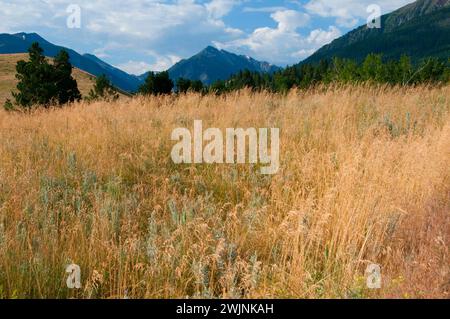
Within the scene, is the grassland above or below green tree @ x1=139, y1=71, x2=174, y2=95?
above

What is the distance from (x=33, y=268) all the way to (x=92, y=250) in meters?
0.45

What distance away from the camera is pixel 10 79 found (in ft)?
210

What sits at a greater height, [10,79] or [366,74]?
[10,79]

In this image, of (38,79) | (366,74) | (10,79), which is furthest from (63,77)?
→ (10,79)

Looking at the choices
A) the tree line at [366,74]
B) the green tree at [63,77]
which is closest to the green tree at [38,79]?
the green tree at [63,77]

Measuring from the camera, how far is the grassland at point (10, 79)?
59197 millimetres

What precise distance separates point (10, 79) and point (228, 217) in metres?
72.3

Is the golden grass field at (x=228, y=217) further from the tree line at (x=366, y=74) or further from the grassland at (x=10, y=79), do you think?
the grassland at (x=10, y=79)

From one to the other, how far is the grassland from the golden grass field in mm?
59110

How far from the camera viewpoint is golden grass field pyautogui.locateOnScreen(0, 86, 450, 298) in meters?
2.66

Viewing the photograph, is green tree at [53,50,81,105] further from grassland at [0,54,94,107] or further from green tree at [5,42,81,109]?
grassland at [0,54,94,107]

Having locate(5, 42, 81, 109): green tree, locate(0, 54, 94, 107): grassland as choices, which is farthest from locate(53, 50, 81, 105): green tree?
locate(0, 54, 94, 107): grassland

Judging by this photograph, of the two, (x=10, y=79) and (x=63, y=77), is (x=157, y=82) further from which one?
(x=10, y=79)
